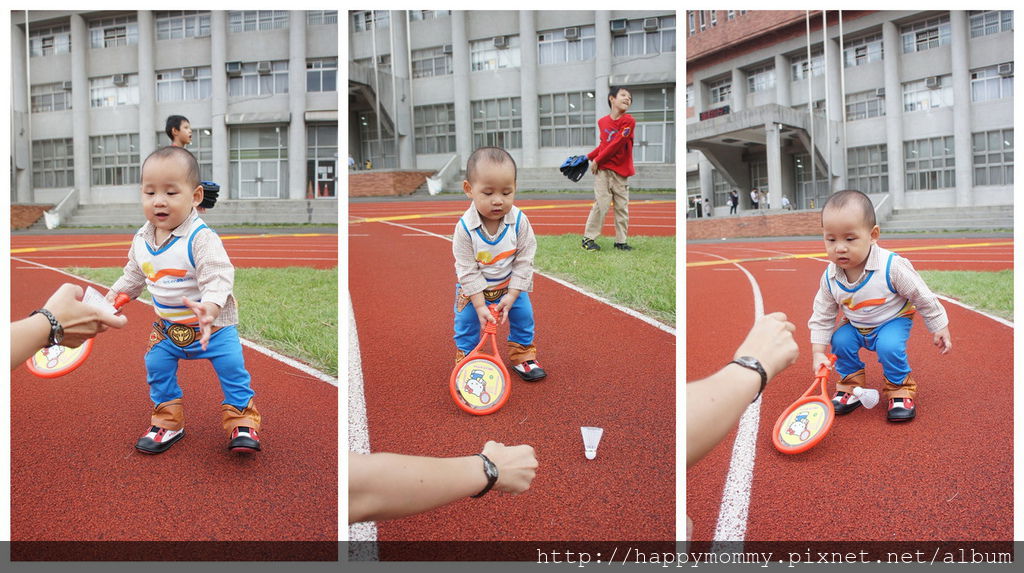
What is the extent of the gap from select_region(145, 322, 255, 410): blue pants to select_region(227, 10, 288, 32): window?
128 cm

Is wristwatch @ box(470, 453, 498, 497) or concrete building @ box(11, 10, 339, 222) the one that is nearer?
wristwatch @ box(470, 453, 498, 497)

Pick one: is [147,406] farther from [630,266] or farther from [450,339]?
[630,266]

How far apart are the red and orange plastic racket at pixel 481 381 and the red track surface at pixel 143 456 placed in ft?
1.80

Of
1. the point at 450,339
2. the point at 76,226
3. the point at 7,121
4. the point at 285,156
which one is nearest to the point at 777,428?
the point at 450,339

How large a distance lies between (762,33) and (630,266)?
1241 millimetres

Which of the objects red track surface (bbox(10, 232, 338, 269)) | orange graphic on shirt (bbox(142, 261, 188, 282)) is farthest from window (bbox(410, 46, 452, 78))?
orange graphic on shirt (bbox(142, 261, 188, 282))

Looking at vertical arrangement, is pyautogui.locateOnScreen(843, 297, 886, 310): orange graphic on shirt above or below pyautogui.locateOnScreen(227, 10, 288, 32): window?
below

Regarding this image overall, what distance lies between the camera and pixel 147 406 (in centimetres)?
259

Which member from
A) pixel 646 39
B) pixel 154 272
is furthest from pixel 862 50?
pixel 154 272

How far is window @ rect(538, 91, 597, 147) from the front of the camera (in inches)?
98.8

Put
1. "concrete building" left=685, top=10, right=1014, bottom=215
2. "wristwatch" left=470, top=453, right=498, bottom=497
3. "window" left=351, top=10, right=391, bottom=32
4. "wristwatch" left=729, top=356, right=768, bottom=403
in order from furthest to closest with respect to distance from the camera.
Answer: "concrete building" left=685, top=10, right=1014, bottom=215
"window" left=351, top=10, right=391, bottom=32
"wristwatch" left=470, top=453, right=498, bottom=497
"wristwatch" left=729, top=356, right=768, bottom=403

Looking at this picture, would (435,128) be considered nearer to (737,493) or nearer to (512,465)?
(512,465)

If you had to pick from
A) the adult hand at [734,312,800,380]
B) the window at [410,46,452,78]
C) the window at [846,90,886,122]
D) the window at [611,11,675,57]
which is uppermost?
the window at [611,11,675,57]

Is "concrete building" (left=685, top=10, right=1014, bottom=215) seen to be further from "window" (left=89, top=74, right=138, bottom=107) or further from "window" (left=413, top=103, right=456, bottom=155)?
"window" (left=89, top=74, right=138, bottom=107)
